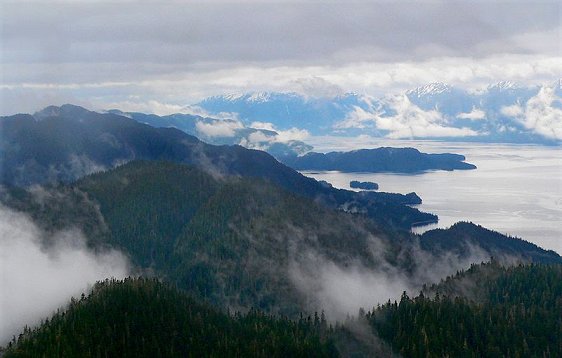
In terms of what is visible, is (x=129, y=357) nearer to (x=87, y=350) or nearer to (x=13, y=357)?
(x=87, y=350)

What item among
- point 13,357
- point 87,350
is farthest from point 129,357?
point 13,357

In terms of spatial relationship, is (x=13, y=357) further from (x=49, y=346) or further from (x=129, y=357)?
(x=129, y=357)

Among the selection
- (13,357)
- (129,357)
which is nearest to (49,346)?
(13,357)
